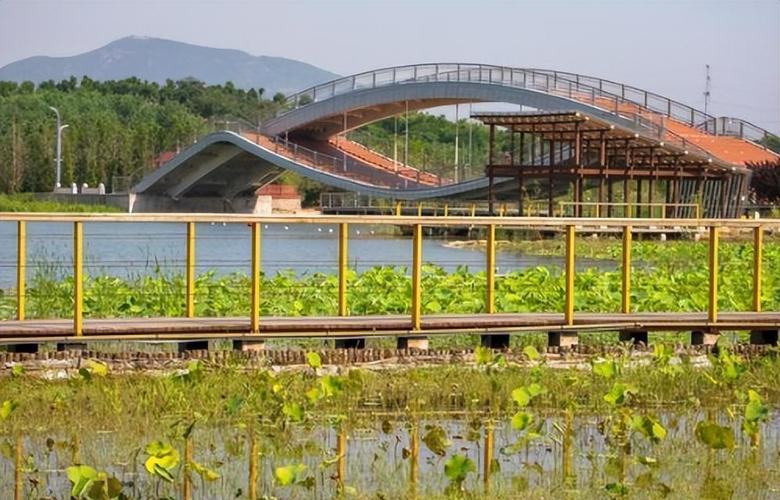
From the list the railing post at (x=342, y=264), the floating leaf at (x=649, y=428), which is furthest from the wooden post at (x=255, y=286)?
the floating leaf at (x=649, y=428)

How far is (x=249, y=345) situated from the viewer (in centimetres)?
1112

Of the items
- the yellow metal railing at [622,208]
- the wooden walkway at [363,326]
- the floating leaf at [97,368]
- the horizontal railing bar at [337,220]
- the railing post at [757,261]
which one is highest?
the yellow metal railing at [622,208]

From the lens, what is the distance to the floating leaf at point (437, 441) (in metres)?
8.05

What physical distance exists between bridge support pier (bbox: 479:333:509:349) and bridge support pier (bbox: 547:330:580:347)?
1.25 ft

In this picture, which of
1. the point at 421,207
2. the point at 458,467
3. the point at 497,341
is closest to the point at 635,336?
the point at 497,341

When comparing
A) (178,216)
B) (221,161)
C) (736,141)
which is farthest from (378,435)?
(221,161)

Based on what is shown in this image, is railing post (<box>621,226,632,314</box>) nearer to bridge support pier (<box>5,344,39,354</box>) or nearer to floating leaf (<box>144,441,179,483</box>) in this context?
bridge support pier (<box>5,344,39,354</box>)

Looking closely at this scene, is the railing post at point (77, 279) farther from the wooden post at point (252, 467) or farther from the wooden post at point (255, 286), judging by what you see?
the wooden post at point (252, 467)

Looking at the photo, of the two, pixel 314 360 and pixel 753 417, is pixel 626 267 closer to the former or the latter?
pixel 314 360

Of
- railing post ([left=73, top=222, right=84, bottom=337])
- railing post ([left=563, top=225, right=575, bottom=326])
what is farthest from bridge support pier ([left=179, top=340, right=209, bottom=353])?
railing post ([left=563, top=225, right=575, bottom=326])

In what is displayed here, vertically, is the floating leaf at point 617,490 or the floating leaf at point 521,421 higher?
the floating leaf at point 521,421

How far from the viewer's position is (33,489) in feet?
22.7

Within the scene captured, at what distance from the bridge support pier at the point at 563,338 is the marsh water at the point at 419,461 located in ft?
9.89

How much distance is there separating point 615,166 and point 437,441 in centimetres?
3823
